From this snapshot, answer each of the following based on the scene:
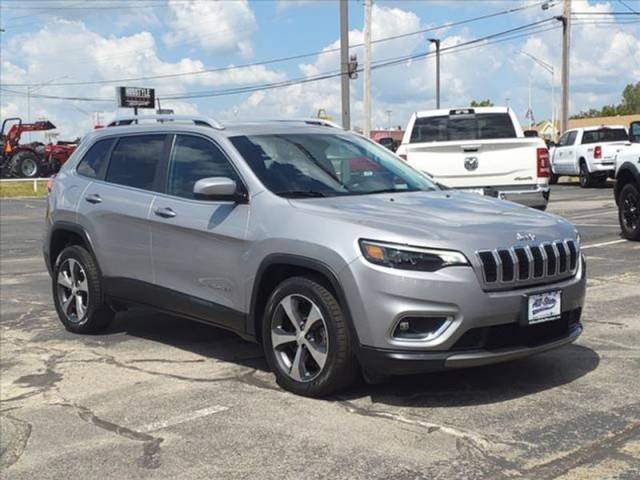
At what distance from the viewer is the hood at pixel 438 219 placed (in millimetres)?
4469

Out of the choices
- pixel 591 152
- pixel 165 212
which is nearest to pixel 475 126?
pixel 165 212

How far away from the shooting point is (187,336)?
684cm

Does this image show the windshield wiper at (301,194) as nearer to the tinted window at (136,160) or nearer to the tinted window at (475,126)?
the tinted window at (136,160)

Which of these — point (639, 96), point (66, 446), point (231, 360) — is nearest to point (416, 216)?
point (231, 360)

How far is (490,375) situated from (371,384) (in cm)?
81

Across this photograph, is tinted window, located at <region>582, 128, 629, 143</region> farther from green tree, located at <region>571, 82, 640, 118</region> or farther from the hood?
green tree, located at <region>571, 82, 640, 118</region>

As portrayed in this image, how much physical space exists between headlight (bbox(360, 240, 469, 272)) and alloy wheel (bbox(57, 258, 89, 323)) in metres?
3.36

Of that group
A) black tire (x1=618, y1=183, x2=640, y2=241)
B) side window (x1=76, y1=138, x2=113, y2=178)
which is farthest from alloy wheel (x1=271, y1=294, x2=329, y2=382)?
black tire (x1=618, y1=183, x2=640, y2=241)

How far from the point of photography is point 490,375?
17.2 ft

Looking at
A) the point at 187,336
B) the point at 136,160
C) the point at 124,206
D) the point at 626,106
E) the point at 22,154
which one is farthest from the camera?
the point at 626,106

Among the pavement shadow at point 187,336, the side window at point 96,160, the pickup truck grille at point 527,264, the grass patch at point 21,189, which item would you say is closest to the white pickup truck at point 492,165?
the pavement shadow at point 187,336

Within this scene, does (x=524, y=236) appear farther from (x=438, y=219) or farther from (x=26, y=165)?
(x=26, y=165)

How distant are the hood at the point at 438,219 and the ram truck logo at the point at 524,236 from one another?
18 millimetres

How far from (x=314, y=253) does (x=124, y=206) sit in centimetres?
226
